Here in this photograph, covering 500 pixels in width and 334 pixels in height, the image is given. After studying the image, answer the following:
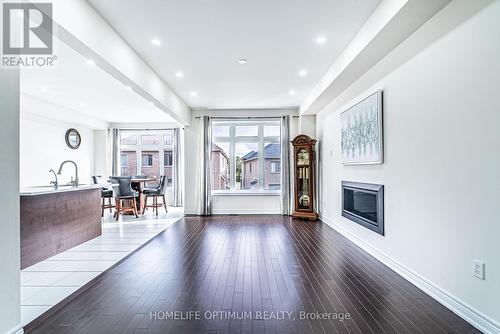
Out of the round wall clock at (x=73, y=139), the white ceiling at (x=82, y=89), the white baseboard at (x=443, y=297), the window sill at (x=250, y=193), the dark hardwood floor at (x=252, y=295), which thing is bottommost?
the dark hardwood floor at (x=252, y=295)

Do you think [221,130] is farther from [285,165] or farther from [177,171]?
[177,171]

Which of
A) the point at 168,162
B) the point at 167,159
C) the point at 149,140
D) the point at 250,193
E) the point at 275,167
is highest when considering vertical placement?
the point at 149,140

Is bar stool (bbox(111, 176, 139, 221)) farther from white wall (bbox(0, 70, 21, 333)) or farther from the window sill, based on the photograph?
white wall (bbox(0, 70, 21, 333))

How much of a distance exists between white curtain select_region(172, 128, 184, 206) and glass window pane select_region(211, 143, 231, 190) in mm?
1865

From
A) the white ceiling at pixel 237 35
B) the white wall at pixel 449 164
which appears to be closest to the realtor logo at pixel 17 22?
the white ceiling at pixel 237 35

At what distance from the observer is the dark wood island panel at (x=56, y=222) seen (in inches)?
132

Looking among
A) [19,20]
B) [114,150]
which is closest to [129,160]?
[114,150]

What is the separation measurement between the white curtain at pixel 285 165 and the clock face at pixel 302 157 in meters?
0.42

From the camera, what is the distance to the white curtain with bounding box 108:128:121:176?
8.72m

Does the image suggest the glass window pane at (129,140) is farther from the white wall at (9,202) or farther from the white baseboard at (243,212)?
the white wall at (9,202)

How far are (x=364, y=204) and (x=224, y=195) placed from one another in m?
4.01

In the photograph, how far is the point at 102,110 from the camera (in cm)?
714

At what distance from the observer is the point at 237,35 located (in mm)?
3264

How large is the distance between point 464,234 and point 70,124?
8.84 metres
